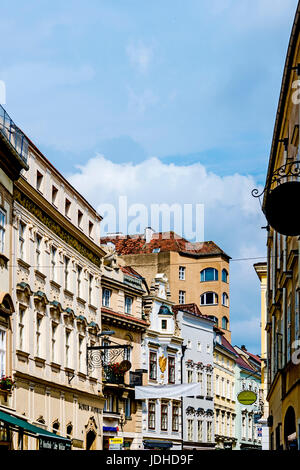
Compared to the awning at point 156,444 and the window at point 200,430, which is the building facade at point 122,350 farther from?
the window at point 200,430

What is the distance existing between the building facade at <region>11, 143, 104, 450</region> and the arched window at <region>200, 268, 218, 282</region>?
1894 inches

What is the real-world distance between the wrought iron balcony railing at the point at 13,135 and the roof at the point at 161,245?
47.6m

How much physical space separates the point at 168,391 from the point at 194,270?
138 feet

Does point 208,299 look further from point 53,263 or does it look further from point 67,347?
point 53,263

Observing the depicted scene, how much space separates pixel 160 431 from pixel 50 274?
2948cm

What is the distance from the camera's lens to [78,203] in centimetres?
4269

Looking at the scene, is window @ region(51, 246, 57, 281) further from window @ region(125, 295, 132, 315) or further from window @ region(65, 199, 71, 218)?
window @ region(125, 295, 132, 315)

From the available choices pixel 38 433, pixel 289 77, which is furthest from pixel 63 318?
pixel 289 77

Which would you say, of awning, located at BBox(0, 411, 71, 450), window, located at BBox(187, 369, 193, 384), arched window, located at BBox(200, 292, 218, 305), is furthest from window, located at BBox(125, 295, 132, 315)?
arched window, located at BBox(200, 292, 218, 305)

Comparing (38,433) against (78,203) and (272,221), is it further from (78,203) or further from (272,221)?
(78,203)

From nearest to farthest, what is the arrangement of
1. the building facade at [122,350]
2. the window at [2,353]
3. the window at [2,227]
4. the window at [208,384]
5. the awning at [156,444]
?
the window at [2,353]
the window at [2,227]
the building facade at [122,350]
the awning at [156,444]
the window at [208,384]

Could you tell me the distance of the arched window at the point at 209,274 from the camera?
3696 inches

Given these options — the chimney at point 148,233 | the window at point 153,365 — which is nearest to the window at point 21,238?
the window at point 153,365

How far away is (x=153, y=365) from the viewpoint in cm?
6375
